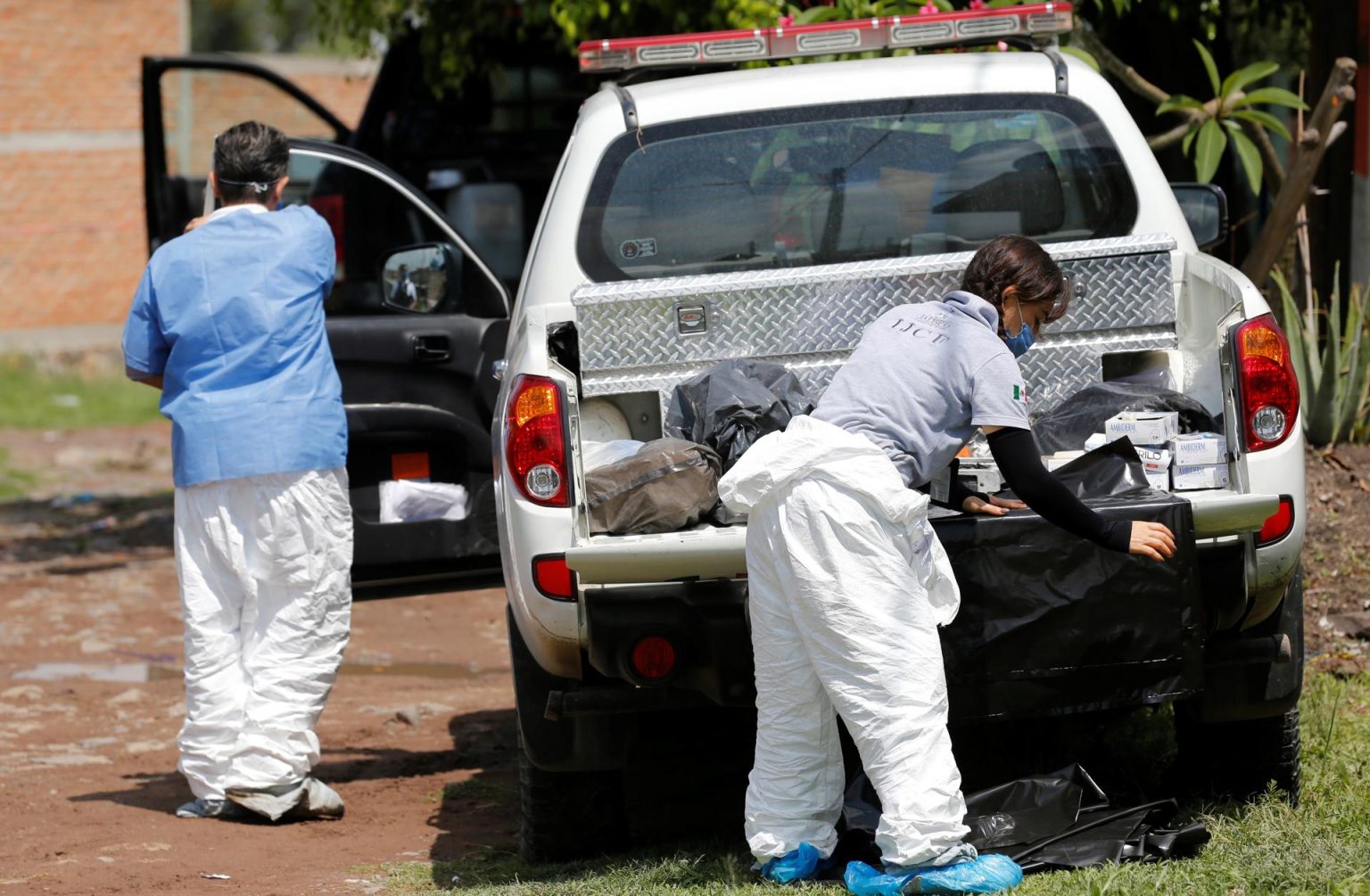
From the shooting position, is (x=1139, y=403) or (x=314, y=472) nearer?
(x=1139, y=403)

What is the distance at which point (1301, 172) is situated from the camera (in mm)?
6609

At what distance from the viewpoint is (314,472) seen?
16.2ft

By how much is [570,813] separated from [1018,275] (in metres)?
1.75

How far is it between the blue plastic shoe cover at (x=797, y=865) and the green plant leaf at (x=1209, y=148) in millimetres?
3128

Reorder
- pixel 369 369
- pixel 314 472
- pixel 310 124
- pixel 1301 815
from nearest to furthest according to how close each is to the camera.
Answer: pixel 1301 815 < pixel 314 472 < pixel 369 369 < pixel 310 124

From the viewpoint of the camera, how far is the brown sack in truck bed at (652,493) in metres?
3.80

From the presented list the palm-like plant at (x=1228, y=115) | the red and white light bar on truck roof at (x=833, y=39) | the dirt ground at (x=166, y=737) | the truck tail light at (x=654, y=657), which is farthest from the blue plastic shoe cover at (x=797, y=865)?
the palm-like plant at (x=1228, y=115)

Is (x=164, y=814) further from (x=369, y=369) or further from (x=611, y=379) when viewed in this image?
(x=611, y=379)

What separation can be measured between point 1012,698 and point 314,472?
90.5 inches

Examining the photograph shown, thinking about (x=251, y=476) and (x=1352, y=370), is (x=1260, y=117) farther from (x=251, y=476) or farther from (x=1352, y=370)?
(x=251, y=476)

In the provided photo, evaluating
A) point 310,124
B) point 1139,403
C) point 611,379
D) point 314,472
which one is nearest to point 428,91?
point 314,472

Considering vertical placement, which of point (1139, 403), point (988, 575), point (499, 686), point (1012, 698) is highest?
point (1139, 403)

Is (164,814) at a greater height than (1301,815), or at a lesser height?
lesser

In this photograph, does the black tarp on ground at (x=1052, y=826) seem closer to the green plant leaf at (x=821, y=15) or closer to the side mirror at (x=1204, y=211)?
the side mirror at (x=1204, y=211)
